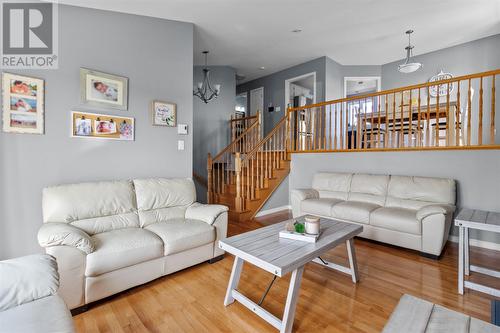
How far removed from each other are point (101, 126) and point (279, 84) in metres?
5.06

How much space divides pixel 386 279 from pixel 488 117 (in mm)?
4456

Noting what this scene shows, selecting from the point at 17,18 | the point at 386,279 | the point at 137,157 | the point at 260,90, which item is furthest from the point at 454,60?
the point at 17,18

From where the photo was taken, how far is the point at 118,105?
285 cm

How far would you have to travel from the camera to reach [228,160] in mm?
5223

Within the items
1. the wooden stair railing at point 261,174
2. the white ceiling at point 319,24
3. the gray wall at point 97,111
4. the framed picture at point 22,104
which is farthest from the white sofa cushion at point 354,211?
the framed picture at point 22,104

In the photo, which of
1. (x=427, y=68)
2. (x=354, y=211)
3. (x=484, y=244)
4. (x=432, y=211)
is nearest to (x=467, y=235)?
(x=432, y=211)

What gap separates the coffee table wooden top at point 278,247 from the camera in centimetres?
148

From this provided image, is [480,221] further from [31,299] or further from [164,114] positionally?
[164,114]

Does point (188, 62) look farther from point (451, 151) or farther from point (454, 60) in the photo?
point (454, 60)

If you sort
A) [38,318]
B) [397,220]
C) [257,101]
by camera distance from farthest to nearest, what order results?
1. [257,101]
2. [397,220]
3. [38,318]

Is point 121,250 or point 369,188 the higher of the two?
point 369,188

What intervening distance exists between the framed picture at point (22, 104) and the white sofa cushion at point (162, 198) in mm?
1099

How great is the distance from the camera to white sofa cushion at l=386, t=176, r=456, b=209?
10.1 ft

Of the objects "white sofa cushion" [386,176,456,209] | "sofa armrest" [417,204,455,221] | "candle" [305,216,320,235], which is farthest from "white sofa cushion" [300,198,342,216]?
"candle" [305,216,320,235]
